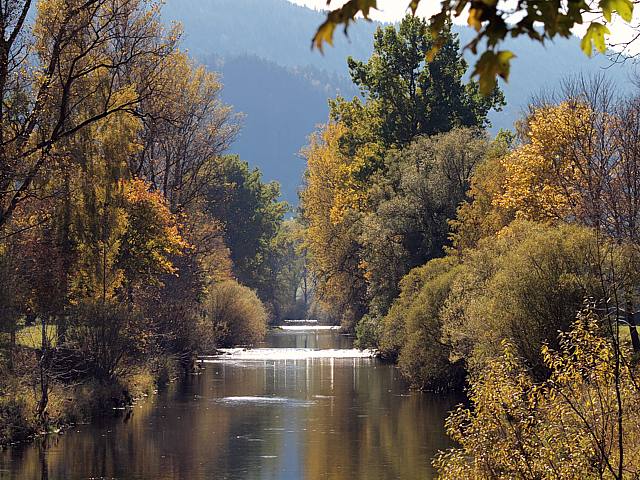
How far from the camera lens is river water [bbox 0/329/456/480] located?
2394 centimetres

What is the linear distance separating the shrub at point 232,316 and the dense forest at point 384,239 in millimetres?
1006

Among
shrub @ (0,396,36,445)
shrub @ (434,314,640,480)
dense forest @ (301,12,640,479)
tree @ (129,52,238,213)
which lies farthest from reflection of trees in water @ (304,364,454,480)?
tree @ (129,52,238,213)

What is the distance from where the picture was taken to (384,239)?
5075 cm

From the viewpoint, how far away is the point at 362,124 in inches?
2517

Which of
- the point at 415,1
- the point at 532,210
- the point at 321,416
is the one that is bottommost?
the point at 321,416

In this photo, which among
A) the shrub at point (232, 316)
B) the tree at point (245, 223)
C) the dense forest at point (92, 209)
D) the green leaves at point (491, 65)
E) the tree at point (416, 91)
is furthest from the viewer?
the tree at point (245, 223)

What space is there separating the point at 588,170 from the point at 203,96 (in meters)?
23.3

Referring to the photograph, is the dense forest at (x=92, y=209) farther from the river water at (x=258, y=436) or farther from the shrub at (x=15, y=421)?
the river water at (x=258, y=436)

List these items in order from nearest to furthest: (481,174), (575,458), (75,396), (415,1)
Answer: (415,1) → (575,458) → (75,396) → (481,174)

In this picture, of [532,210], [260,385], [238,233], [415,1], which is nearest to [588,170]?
[532,210]

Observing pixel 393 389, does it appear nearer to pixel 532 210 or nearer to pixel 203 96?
pixel 532 210

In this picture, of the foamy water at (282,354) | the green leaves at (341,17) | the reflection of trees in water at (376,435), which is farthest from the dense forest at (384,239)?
the foamy water at (282,354)

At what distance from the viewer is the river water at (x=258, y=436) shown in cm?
2394

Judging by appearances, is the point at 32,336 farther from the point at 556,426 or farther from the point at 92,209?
the point at 556,426
